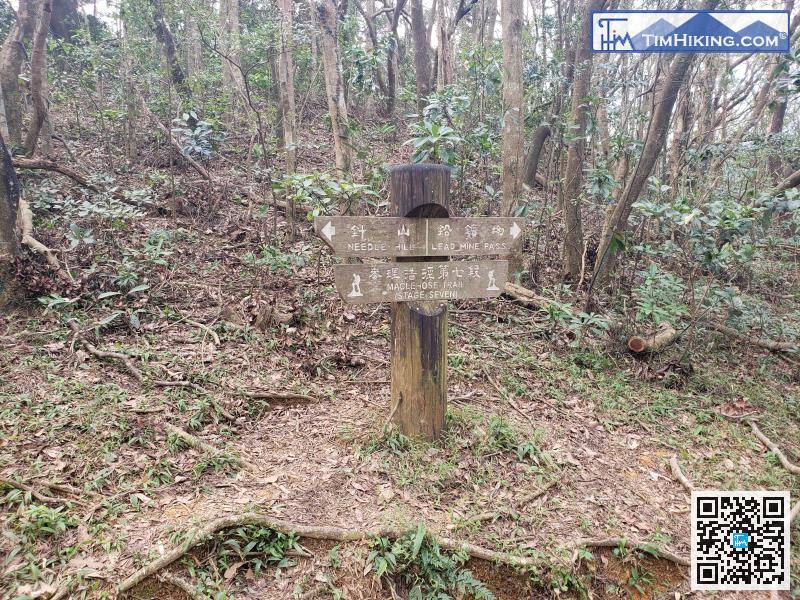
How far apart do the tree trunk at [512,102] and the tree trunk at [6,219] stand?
6588 mm

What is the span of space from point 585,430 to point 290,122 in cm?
673

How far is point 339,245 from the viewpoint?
3.68m

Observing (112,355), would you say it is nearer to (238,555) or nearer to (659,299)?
(238,555)

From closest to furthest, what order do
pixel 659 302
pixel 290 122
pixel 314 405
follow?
pixel 314 405 < pixel 659 302 < pixel 290 122

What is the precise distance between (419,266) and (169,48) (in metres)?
11.2

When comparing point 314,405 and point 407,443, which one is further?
point 314,405

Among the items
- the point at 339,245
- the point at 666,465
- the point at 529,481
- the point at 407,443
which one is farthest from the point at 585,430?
the point at 339,245

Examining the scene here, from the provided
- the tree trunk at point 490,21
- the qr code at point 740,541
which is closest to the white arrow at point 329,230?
the qr code at point 740,541

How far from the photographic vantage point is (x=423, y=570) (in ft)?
10.8

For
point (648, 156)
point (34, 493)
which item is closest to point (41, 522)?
point (34, 493)

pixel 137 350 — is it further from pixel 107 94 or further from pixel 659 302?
pixel 107 94

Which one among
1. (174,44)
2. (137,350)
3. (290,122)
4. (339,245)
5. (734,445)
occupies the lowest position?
(734,445)

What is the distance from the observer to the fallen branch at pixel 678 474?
176 inches

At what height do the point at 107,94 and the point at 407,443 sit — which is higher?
the point at 107,94
